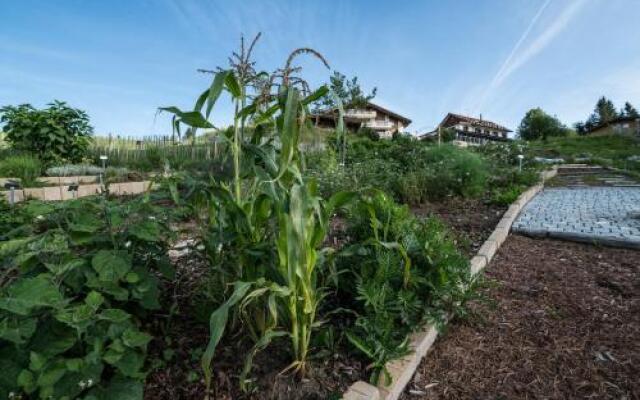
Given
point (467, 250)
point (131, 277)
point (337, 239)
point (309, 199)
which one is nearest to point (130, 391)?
point (131, 277)

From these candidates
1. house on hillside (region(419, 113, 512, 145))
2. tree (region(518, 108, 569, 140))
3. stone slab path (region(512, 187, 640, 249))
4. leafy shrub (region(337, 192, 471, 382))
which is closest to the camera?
leafy shrub (region(337, 192, 471, 382))

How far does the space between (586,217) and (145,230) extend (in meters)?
5.87

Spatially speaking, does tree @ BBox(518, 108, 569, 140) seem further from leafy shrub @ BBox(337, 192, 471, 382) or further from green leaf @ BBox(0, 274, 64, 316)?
green leaf @ BBox(0, 274, 64, 316)

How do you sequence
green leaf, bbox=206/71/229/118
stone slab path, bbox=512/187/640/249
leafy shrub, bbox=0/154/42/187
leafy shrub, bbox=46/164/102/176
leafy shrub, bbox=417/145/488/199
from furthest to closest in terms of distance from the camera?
leafy shrub, bbox=46/164/102/176 → leafy shrub, bbox=0/154/42/187 → leafy shrub, bbox=417/145/488/199 → stone slab path, bbox=512/187/640/249 → green leaf, bbox=206/71/229/118

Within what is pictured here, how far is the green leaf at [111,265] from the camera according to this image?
49.8 inches

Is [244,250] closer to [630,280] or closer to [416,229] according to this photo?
[416,229]

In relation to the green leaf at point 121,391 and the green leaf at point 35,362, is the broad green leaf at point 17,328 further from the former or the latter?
the green leaf at point 121,391

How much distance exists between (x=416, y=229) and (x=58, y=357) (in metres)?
1.90

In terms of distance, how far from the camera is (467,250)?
3449 millimetres

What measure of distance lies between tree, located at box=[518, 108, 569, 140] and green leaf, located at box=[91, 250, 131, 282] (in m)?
54.1

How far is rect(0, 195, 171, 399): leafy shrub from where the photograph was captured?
1037 millimetres

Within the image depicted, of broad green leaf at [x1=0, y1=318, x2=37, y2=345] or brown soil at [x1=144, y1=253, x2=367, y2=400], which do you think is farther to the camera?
brown soil at [x1=144, y1=253, x2=367, y2=400]

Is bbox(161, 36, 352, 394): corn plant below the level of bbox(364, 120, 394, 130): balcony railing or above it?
below

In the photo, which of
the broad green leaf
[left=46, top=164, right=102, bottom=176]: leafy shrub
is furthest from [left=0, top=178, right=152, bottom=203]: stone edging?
the broad green leaf
